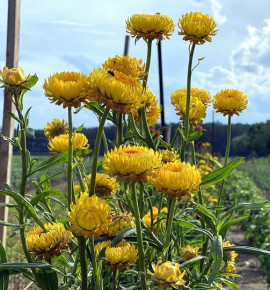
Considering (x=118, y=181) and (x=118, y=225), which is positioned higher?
(x=118, y=181)

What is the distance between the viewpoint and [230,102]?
67.7 inches

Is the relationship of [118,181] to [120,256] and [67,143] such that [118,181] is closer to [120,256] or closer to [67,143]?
[120,256]

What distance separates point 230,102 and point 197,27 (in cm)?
35

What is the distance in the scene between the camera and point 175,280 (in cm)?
103

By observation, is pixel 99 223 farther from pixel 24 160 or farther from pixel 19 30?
pixel 19 30

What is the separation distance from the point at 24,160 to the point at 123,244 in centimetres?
33

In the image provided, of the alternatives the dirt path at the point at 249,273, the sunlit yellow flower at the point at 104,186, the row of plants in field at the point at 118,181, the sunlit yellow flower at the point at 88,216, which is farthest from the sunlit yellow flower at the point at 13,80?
the dirt path at the point at 249,273

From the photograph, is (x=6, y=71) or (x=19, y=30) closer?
(x=6, y=71)

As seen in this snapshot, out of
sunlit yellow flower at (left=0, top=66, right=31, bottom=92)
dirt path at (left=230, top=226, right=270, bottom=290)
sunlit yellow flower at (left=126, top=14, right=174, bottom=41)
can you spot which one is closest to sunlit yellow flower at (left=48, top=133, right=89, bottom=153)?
sunlit yellow flower at (left=0, top=66, right=31, bottom=92)

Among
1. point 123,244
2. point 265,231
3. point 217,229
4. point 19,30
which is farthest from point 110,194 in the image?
point 265,231

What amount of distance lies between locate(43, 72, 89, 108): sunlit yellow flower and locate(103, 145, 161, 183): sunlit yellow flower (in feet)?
0.46

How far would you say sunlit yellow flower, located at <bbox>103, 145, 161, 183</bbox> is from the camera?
1.01m

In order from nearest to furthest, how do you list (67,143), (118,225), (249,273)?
(118,225), (67,143), (249,273)

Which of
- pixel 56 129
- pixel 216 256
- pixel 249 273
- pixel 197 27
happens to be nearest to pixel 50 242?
pixel 216 256
